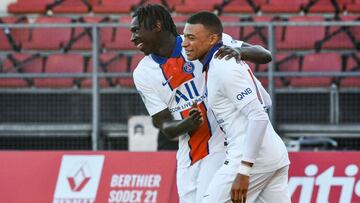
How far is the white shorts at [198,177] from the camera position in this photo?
7.19 metres

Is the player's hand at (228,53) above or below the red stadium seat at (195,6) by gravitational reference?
above

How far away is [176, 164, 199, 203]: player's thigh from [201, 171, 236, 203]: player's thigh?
3.00 ft

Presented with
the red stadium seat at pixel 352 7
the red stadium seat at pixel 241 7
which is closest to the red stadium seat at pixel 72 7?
the red stadium seat at pixel 241 7

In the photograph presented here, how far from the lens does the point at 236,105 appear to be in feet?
20.4

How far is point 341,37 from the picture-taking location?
1361 cm

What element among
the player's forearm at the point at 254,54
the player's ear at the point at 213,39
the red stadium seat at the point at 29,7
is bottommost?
the red stadium seat at the point at 29,7

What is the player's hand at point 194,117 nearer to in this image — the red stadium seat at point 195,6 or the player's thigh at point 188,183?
the player's thigh at point 188,183

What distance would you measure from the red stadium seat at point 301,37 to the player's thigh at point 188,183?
20.7ft

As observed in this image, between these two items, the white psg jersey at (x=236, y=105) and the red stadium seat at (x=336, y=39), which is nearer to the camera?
the white psg jersey at (x=236, y=105)

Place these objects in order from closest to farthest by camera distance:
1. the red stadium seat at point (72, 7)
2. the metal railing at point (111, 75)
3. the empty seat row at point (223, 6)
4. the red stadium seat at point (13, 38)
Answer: the metal railing at point (111, 75)
the red stadium seat at point (13, 38)
the empty seat row at point (223, 6)
the red stadium seat at point (72, 7)

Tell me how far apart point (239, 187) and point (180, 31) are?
721 cm

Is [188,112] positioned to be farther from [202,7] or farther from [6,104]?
[202,7]

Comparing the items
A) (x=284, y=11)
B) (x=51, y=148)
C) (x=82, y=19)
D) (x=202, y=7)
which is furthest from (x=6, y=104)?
(x=284, y=11)

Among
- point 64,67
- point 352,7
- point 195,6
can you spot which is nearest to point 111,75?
point 64,67
